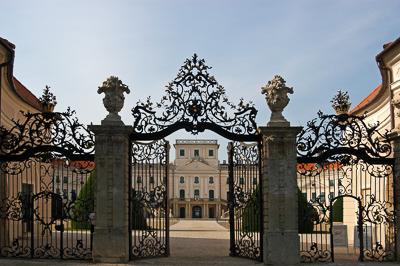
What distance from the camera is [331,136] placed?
13.4m

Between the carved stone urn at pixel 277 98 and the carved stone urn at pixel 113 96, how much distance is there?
12.3ft

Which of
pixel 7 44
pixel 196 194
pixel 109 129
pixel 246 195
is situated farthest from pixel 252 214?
pixel 196 194

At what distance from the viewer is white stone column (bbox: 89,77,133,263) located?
12.7 meters

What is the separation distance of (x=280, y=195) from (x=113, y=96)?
4859 mm

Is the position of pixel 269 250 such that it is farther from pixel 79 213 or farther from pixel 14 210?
pixel 14 210

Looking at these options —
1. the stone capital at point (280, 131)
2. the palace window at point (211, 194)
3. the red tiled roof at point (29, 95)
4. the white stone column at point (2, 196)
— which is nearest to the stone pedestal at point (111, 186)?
the white stone column at point (2, 196)

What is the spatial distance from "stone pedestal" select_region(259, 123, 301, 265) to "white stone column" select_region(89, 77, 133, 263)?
3457 mm

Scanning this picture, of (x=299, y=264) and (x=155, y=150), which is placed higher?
(x=155, y=150)

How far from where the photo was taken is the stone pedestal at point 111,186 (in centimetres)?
1271

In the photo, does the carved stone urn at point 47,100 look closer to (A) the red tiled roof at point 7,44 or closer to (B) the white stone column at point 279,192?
(A) the red tiled roof at point 7,44

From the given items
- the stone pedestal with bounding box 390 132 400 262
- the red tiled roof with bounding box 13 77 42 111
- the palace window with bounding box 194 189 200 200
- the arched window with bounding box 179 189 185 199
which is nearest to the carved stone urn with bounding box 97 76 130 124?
the red tiled roof with bounding box 13 77 42 111

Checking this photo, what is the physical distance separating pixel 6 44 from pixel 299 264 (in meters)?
9.75

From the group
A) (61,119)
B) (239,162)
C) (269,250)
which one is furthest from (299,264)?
(61,119)

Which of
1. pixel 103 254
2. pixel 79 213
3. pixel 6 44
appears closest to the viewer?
pixel 103 254
